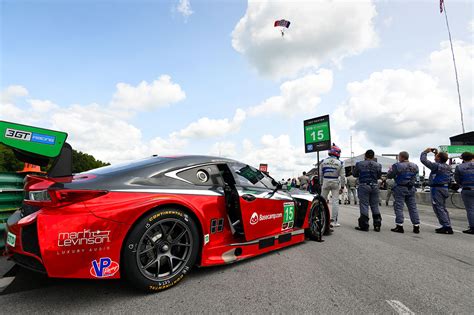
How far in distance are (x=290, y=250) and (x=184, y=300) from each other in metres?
1.91

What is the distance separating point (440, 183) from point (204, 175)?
211 inches

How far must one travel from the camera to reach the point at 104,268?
198cm

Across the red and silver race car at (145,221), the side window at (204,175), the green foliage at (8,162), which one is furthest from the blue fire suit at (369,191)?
the green foliage at (8,162)

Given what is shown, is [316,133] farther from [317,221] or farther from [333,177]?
[317,221]

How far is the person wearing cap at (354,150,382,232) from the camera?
521 cm

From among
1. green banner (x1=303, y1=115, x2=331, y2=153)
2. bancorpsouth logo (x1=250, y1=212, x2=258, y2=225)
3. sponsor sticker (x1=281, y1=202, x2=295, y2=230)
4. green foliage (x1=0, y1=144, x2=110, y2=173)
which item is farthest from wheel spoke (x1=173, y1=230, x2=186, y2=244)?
green foliage (x1=0, y1=144, x2=110, y2=173)

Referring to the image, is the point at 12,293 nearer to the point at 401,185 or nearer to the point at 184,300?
the point at 184,300

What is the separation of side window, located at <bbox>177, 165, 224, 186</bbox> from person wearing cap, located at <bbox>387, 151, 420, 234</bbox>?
413cm

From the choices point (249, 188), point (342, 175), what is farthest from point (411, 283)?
point (342, 175)

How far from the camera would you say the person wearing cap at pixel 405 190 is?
5.19 meters

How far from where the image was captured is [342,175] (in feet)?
18.7

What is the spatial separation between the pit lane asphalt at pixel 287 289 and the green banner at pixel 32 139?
1174 mm

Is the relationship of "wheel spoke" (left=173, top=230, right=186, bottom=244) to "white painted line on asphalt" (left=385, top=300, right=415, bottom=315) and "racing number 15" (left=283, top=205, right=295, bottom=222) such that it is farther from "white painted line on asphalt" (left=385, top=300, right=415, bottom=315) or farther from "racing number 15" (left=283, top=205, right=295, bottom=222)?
"white painted line on asphalt" (left=385, top=300, right=415, bottom=315)

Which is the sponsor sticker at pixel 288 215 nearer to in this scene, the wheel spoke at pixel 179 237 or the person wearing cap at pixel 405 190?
the wheel spoke at pixel 179 237
